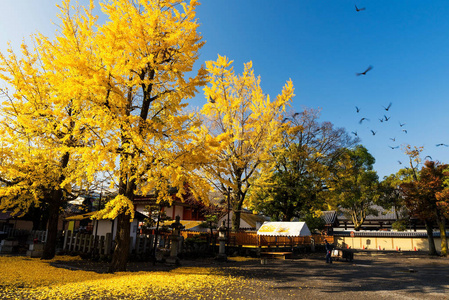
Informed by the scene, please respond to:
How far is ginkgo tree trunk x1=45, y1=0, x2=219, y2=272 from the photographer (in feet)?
28.1

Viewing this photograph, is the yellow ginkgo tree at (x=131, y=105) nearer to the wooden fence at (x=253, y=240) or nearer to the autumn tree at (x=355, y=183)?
the wooden fence at (x=253, y=240)

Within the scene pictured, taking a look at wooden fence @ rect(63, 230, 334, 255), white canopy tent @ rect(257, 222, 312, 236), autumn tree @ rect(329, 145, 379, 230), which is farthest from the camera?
autumn tree @ rect(329, 145, 379, 230)

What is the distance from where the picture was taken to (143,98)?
1081 cm

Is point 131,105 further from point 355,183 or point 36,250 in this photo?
point 355,183

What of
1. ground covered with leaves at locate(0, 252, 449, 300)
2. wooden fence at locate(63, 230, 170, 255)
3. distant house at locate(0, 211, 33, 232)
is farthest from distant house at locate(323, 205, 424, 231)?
distant house at locate(0, 211, 33, 232)

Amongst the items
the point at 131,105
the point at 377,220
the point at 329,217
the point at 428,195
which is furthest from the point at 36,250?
the point at 377,220

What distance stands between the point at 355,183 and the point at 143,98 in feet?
85.6

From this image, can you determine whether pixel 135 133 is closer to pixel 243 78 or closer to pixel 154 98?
pixel 154 98

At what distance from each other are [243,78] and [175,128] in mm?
10471

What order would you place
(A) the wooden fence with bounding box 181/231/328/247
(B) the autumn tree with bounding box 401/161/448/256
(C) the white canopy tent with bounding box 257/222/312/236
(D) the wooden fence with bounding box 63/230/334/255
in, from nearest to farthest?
(D) the wooden fence with bounding box 63/230/334/255
(C) the white canopy tent with bounding box 257/222/312/236
(A) the wooden fence with bounding box 181/231/328/247
(B) the autumn tree with bounding box 401/161/448/256

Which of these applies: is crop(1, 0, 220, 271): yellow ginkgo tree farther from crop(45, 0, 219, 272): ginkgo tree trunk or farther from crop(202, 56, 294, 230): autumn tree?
crop(202, 56, 294, 230): autumn tree

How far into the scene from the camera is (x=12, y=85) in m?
12.1

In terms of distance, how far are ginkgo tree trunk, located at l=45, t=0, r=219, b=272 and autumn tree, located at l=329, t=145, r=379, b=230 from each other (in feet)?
59.6

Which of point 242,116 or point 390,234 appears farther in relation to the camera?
point 390,234
